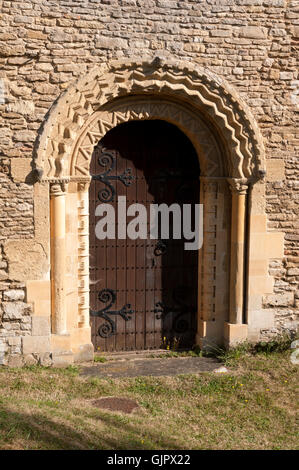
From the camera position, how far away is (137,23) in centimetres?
743

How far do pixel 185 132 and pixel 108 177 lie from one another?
1163 millimetres

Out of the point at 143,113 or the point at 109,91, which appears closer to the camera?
the point at 109,91

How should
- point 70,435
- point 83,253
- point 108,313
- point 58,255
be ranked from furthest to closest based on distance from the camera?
point 108,313
point 83,253
point 58,255
point 70,435

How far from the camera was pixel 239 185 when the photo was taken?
7.96 m

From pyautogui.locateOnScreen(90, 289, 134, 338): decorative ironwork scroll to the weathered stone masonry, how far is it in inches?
14.6

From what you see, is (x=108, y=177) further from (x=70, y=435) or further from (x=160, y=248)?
(x=70, y=435)

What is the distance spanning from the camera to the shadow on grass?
5496 millimetres

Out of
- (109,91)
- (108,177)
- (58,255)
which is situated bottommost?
(58,255)

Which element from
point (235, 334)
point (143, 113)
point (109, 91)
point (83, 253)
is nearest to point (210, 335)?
point (235, 334)

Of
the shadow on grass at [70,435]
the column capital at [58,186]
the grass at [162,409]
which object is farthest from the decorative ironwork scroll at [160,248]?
the shadow on grass at [70,435]

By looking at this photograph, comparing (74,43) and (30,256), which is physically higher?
(74,43)

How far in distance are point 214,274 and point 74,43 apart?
3440 millimetres
